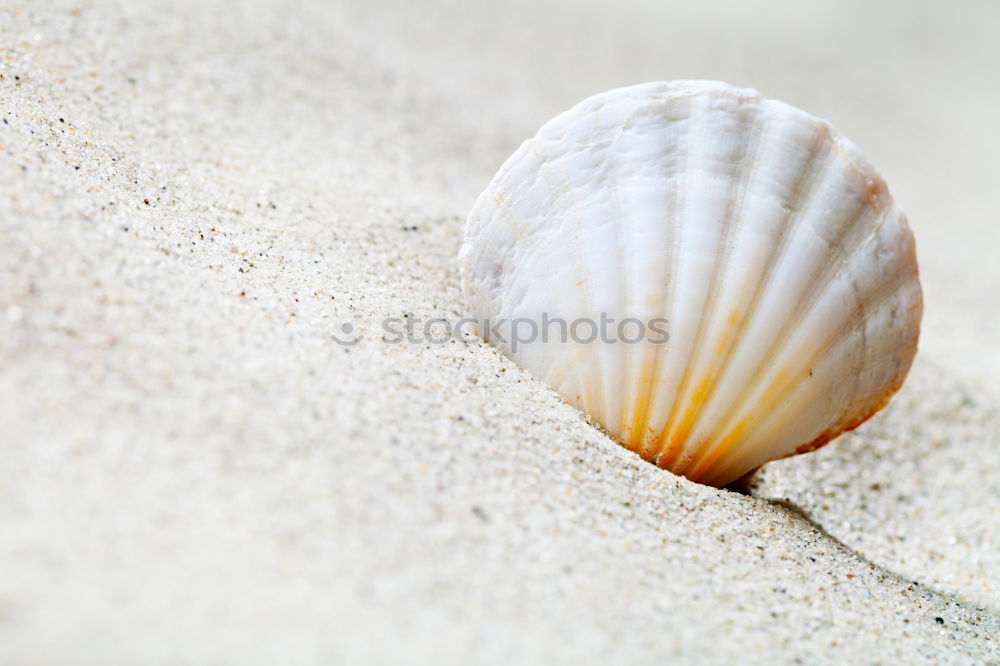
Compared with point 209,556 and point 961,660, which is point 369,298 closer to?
point 209,556

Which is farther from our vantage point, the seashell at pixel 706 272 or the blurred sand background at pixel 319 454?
the seashell at pixel 706 272

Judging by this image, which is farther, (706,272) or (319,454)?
(706,272)

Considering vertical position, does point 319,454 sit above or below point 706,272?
below

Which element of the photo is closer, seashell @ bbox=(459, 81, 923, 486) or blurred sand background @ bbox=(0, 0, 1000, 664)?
blurred sand background @ bbox=(0, 0, 1000, 664)
